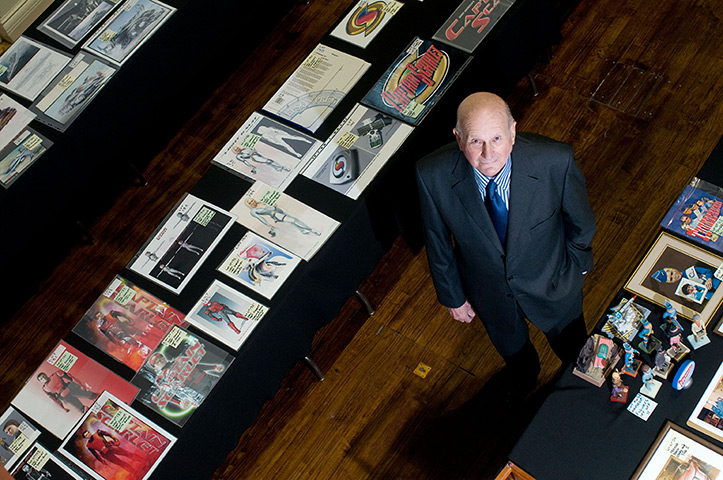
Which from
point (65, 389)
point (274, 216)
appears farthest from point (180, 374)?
point (274, 216)

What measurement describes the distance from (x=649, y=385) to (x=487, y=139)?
118 cm

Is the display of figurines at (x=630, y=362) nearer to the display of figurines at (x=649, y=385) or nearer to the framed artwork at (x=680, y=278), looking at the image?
the display of figurines at (x=649, y=385)

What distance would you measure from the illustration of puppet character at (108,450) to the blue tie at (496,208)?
194 cm

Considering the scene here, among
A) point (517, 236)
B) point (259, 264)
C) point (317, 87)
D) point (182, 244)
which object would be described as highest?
point (317, 87)

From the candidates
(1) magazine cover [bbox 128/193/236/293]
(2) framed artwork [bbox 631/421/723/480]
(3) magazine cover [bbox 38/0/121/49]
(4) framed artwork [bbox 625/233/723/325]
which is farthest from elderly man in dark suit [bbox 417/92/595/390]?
(3) magazine cover [bbox 38/0/121/49]

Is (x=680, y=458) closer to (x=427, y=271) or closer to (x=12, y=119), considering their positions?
(x=427, y=271)

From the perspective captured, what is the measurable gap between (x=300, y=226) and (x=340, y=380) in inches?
40.3

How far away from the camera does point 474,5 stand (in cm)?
439

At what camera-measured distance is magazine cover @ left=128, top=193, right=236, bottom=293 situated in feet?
12.4

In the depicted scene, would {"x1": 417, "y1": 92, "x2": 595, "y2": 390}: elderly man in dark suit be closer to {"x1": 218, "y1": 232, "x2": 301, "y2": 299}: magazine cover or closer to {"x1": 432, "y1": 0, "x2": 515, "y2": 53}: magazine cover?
{"x1": 218, "y1": 232, "x2": 301, "y2": 299}: magazine cover

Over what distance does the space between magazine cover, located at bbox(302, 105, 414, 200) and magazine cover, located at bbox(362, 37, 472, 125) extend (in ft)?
0.25

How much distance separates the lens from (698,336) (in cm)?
291

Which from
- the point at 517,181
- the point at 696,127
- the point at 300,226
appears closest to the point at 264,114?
the point at 300,226

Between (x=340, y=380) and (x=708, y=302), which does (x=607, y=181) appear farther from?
(x=340, y=380)
